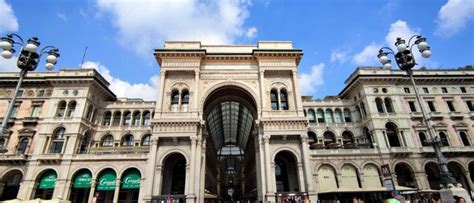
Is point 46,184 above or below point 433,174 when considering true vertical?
below

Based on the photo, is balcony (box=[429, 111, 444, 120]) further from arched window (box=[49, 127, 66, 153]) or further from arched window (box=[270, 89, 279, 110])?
arched window (box=[49, 127, 66, 153])

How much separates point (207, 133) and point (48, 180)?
1888 centimetres

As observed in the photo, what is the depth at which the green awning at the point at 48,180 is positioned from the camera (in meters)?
27.1

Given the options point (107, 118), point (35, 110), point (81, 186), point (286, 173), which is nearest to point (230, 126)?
point (286, 173)

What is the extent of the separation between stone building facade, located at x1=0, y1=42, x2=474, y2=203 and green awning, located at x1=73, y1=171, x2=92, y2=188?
122 mm

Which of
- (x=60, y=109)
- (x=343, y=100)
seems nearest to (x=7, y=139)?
(x=60, y=109)

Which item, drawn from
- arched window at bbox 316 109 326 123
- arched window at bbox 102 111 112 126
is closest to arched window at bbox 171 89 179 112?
arched window at bbox 102 111 112 126

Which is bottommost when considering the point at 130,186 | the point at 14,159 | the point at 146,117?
the point at 130,186

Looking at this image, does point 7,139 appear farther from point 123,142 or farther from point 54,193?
point 123,142

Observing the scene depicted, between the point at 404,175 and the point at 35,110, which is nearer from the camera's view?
the point at 404,175

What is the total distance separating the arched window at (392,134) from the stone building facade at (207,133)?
134mm

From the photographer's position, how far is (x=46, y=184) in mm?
27234

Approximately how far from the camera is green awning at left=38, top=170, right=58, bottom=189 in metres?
27.1

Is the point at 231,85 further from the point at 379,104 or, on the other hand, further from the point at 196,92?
the point at 379,104
